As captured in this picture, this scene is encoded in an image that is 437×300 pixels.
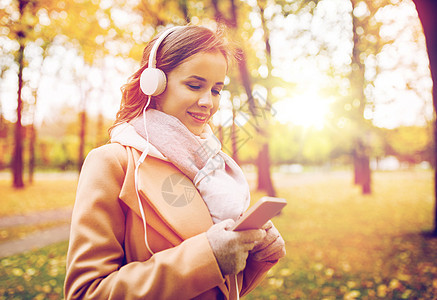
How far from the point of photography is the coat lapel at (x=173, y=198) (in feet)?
3.97

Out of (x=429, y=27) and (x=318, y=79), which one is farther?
(x=318, y=79)

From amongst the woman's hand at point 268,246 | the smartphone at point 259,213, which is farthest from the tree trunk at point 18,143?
the smartphone at point 259,213

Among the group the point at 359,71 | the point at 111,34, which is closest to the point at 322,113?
the point at 359,71

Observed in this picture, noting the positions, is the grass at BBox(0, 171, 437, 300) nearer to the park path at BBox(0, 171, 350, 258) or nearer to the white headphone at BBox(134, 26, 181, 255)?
the park path at BBox(0, 171, 350, 258)

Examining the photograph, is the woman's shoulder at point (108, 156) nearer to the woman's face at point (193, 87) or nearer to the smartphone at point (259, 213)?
the woman's face at point (193, 87)

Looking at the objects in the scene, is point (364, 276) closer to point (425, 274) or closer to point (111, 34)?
point (425, 274)

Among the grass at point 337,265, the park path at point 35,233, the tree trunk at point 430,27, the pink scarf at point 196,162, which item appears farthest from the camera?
the park path at point 35,233

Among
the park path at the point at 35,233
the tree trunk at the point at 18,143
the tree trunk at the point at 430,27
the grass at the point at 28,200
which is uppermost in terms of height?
the tree trunk at the point at 430,27

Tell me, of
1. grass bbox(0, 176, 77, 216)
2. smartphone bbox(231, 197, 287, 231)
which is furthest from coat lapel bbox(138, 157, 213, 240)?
grass bbox(0, 176, 77, 216)

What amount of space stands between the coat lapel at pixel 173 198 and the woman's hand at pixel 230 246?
151 mm

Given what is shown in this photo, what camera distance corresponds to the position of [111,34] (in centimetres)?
1027

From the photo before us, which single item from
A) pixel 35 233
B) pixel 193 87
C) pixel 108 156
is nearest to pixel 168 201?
pixel 108 156

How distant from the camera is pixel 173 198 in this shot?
1.28 metres

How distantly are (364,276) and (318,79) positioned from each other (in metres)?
4.09
